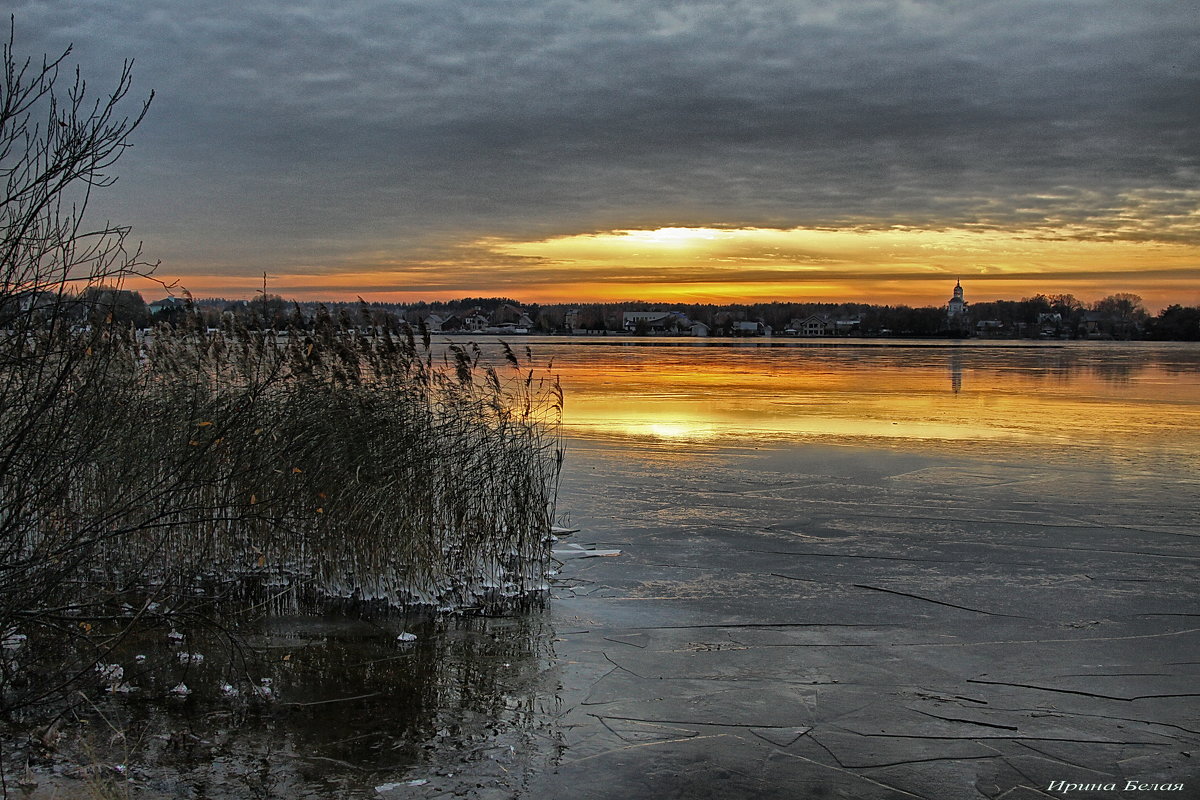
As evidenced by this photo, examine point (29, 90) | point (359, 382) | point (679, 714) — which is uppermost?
point (29, 90)

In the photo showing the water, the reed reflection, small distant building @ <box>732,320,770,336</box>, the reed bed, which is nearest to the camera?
the reed reflection

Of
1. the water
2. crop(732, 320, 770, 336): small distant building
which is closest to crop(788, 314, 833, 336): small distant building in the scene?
crop(732, 320, 770, 336): small distant building

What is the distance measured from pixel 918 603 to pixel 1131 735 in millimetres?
2601

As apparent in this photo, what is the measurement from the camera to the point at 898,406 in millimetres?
24250

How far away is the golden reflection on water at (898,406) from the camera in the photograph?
18.2m

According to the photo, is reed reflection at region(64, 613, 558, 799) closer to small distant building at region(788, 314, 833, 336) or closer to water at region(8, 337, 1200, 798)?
water at region(8, 337, 1200, 798)

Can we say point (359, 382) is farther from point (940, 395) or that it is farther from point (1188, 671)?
point (940, 395)

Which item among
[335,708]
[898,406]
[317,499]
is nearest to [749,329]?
[898,406]

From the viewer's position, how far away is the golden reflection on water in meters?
18.2

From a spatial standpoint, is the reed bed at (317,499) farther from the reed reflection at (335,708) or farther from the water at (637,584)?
the reed reflection at (335,708)

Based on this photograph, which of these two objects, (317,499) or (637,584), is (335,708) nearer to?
(317,499)

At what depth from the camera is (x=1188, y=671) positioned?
21.4 ft

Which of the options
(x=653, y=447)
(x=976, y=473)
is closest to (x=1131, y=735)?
(x=976, y=473)

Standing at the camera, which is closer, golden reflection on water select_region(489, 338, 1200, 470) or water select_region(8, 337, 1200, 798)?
water select_region(8, 337, 1200, 798)
